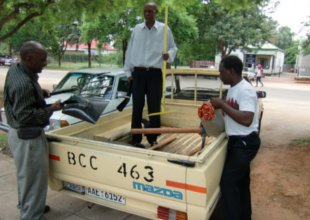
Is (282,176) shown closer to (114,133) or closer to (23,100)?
(114,133)

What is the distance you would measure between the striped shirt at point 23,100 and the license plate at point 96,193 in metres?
0.74

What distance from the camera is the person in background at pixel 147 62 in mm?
4160

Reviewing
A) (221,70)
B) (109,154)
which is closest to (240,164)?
(221,70)

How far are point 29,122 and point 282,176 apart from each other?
12.9 feet

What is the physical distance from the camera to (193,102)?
5.41 metres

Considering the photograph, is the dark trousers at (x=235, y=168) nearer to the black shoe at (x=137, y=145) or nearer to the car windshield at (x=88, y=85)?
the black shoe at (x=137, y=145)

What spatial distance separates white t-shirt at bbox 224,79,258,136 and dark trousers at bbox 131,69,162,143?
4.52 feet

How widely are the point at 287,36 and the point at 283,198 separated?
90.9 metres

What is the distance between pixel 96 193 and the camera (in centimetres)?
310

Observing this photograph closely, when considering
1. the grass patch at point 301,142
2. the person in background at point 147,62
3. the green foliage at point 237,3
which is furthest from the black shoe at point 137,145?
the grass patch at point 301,142

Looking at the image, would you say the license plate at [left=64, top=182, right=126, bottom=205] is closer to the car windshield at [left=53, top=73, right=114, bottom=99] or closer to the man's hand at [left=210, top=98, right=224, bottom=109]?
the man's hand at [left=210, top=98, right=224, bottom=109]

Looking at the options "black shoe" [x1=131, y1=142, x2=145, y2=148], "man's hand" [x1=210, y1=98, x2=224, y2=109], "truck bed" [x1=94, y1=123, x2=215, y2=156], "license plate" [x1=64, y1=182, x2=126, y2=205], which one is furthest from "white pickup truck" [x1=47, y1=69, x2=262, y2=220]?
"black shoe" [x1=131, y1=142, x2=145, y2=148]

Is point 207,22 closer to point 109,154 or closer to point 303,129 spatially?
point 303,129

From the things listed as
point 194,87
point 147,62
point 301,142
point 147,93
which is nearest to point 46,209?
point 147,93
